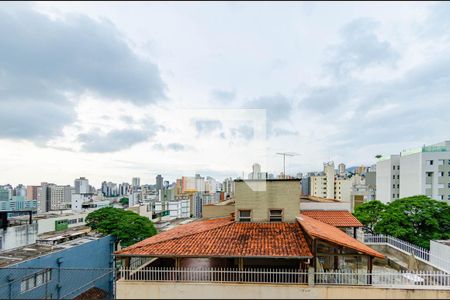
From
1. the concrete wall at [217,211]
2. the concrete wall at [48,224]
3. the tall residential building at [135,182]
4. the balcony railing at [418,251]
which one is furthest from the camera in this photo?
the tall residential building at [135,182]

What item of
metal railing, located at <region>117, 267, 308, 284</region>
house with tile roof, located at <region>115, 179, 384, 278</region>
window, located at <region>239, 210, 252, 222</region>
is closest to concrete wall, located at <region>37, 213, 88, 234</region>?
house with tile roof, located at <region>115, 179, 384, 278</region>

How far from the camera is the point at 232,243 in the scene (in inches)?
317

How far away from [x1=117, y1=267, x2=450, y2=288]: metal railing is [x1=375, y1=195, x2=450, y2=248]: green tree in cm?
1002

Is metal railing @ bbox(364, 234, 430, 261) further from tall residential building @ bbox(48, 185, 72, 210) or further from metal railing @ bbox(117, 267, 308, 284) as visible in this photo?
tall residential building @ bbox(48, 185, 72, 210)

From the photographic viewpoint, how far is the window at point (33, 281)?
1086 cm

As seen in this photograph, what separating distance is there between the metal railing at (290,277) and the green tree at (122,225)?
14.9m

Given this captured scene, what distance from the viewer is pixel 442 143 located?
3622cm

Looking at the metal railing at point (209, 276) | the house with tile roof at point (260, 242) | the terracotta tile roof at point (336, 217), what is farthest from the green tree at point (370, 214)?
the metal railing at point (209, 276)

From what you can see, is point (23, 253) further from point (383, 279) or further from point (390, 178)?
point (390, 178)

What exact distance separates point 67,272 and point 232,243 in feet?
32.4

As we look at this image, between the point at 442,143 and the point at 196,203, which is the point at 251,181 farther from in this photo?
the point at 196,203

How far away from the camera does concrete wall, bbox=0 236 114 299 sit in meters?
10.5

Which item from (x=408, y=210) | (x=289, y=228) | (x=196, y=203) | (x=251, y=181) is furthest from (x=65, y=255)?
(x=196, y=203)

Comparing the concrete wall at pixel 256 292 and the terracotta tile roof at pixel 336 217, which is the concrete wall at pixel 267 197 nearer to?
the terracotta tile roof at pixel 336 217
